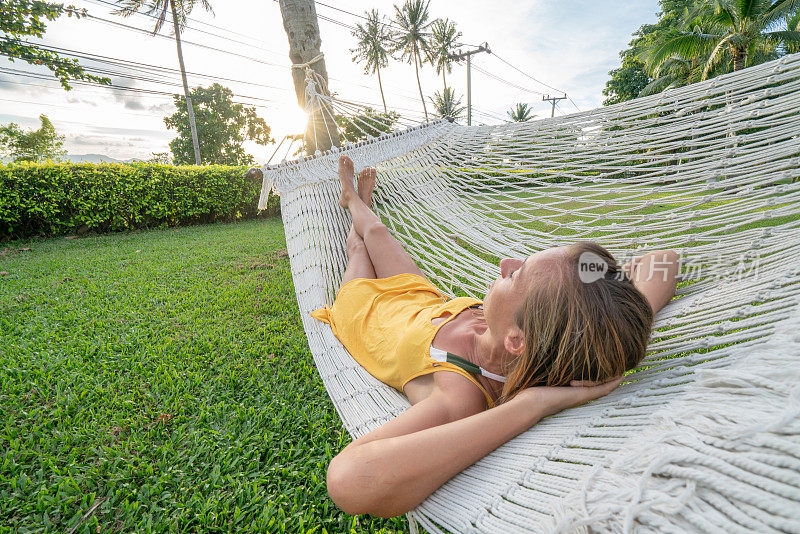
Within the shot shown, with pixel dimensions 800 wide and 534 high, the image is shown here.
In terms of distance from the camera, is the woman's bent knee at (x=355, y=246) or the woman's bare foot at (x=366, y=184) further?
the woman's bare foot at (x=366, y=184)

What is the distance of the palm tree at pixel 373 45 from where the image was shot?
2153 centimetres

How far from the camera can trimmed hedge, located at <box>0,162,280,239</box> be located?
15.8 feet

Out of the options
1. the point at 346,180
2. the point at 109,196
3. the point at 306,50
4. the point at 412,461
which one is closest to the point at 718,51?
the point at 306,50

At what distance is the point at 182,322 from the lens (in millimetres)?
2170

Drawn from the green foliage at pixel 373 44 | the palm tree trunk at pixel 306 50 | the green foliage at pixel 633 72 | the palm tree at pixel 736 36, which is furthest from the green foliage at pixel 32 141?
the green foliage at pixel 633 72

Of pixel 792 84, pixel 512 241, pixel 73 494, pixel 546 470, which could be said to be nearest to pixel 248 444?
pixel 73 494

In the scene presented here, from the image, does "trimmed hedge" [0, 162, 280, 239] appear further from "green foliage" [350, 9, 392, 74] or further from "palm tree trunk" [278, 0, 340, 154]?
"green foliage" [350, 9, 392, 74]

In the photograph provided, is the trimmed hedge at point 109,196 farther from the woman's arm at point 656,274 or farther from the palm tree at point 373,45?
the palm tree at point 373,45

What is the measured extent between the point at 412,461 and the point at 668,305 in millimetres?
867

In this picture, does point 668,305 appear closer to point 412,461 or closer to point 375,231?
point 412,461

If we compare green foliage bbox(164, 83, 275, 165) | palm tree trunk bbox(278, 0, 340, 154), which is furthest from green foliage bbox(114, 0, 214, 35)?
palm tree trunk bbox(278, 0, 340, 154)

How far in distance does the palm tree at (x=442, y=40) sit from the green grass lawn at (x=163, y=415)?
2405 centimetres

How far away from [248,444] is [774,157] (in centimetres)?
181

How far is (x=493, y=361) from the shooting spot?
40.7 inches
